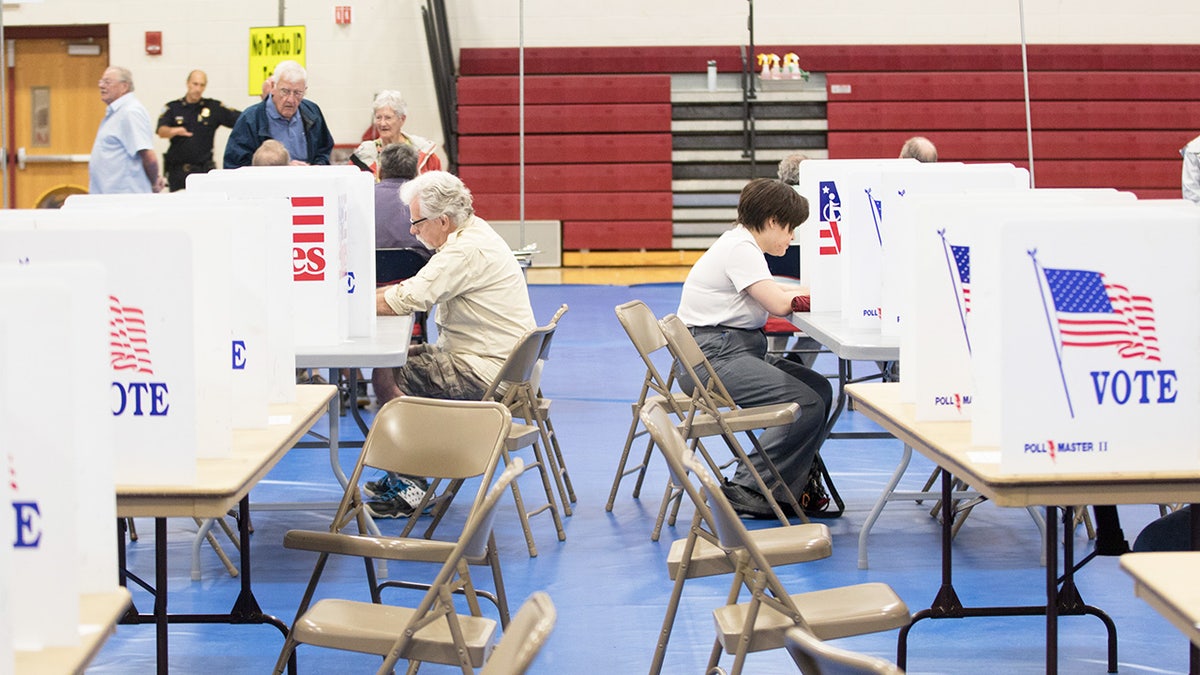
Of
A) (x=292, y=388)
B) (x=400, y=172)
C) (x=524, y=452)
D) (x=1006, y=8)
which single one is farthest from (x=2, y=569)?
(x=1006, y=8)

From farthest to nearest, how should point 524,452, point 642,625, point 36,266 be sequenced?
point 524,452, point 642,625, point 36,266

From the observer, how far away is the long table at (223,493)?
2420mm

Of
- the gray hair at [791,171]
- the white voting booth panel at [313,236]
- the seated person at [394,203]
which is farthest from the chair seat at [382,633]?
the gray hair at [791,171]

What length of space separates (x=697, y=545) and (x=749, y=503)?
1.51 metres

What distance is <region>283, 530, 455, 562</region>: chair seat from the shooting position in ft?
9.23

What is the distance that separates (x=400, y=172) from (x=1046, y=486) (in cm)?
389

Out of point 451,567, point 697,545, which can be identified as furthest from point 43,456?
point 697,545

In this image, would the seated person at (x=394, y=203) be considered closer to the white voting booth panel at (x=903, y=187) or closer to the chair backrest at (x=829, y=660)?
the white voting booth panel at (x=903, y=187)

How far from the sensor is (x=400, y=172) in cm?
589

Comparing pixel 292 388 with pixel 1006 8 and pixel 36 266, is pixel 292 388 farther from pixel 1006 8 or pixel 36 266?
pixel 1006 8

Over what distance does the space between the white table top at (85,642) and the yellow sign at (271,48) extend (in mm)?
7857

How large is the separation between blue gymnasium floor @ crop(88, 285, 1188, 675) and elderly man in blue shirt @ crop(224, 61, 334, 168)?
6.65 feet

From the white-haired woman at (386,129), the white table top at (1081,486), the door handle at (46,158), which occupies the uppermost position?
the door handle at (46,158)

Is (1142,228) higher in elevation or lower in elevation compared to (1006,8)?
lower
